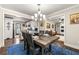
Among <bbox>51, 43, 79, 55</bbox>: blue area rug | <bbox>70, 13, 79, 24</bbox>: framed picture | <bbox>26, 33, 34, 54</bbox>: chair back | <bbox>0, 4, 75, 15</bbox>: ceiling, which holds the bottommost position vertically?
<bbox>51, 43, 79, 55</bbox>: blue area rug

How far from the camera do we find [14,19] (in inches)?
83.4

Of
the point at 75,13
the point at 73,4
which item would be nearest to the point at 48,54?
the point at 75,13

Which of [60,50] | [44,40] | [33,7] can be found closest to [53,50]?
[60,50]

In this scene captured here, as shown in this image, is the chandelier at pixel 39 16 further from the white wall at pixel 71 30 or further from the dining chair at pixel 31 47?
the dining chair at pixel 31 47

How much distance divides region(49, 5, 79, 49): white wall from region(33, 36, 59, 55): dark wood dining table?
26cm

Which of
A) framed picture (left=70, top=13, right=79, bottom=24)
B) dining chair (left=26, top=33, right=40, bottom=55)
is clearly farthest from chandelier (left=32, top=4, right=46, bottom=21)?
framed picture (left=70, top=13, right=79, bottom=24)

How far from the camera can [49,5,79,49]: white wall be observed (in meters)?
2.01

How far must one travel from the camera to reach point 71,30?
2092mm

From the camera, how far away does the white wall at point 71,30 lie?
79.0 inches

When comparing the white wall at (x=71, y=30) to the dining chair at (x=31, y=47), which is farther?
the dining chair at (x=31, y=47)

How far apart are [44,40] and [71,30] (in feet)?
2.15

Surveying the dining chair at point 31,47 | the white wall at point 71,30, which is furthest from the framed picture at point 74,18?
the dining chair at point 31,47

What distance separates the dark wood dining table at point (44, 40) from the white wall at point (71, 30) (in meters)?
0.26

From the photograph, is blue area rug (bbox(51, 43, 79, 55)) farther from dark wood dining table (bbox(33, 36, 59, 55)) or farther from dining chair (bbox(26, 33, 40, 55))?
dining chair (bbox(26, 33, 40, 55))
